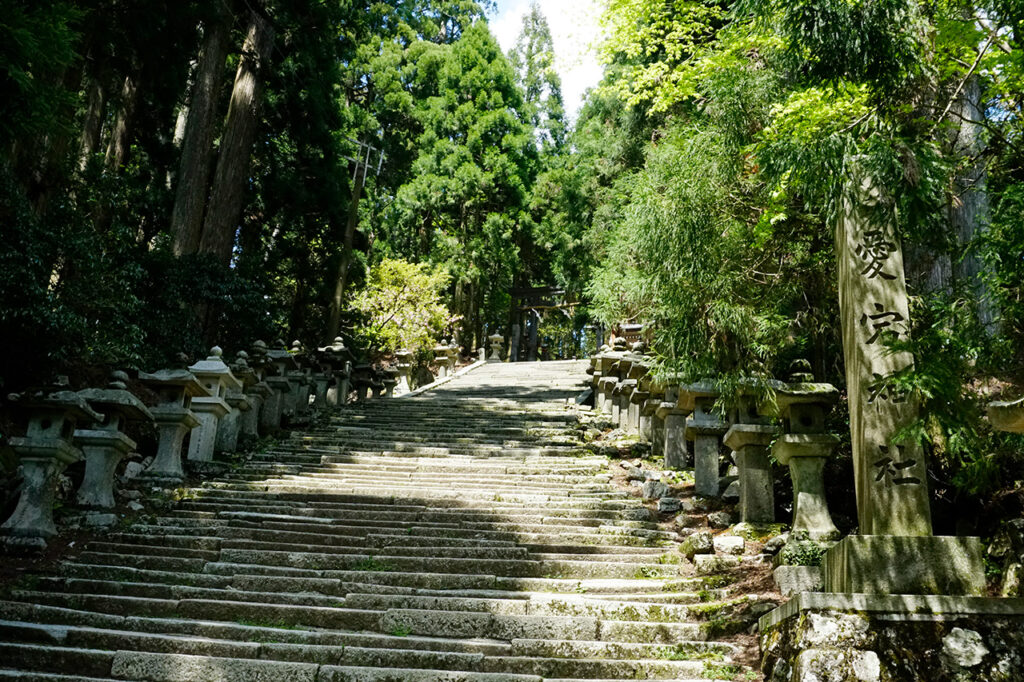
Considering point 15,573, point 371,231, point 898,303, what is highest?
point 371,231

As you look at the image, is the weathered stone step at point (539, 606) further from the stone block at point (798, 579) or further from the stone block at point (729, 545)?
the stone block at point (729, 545)

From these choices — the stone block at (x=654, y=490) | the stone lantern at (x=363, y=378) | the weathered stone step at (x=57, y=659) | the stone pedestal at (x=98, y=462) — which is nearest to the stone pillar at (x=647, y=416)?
the stone block at (x=654, y=490)

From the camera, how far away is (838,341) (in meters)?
7.50

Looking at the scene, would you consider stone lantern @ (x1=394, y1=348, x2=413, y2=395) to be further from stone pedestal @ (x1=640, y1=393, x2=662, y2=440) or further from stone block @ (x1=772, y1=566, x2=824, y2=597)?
stone block @ (x1=772, y1=566, x2=824, y2=597)

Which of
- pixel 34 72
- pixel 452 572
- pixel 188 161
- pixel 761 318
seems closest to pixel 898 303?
pixel 761 318

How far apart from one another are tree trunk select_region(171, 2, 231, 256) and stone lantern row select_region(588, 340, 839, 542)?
7005mm

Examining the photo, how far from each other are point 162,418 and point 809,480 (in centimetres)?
637

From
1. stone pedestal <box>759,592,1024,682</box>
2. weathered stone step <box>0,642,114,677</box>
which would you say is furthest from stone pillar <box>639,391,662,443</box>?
weathered stone step <box>0,642,114,677</box>

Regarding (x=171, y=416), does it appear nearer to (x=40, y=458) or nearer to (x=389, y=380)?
(x=40, y=458)

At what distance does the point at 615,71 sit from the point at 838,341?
1025 centimetres

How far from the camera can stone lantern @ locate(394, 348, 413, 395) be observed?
1933 centimetres

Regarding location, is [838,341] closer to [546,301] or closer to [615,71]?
[615,71]

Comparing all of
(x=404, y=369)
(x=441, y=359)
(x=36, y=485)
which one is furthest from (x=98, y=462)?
(x=441, y=359)

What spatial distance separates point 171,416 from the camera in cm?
864
